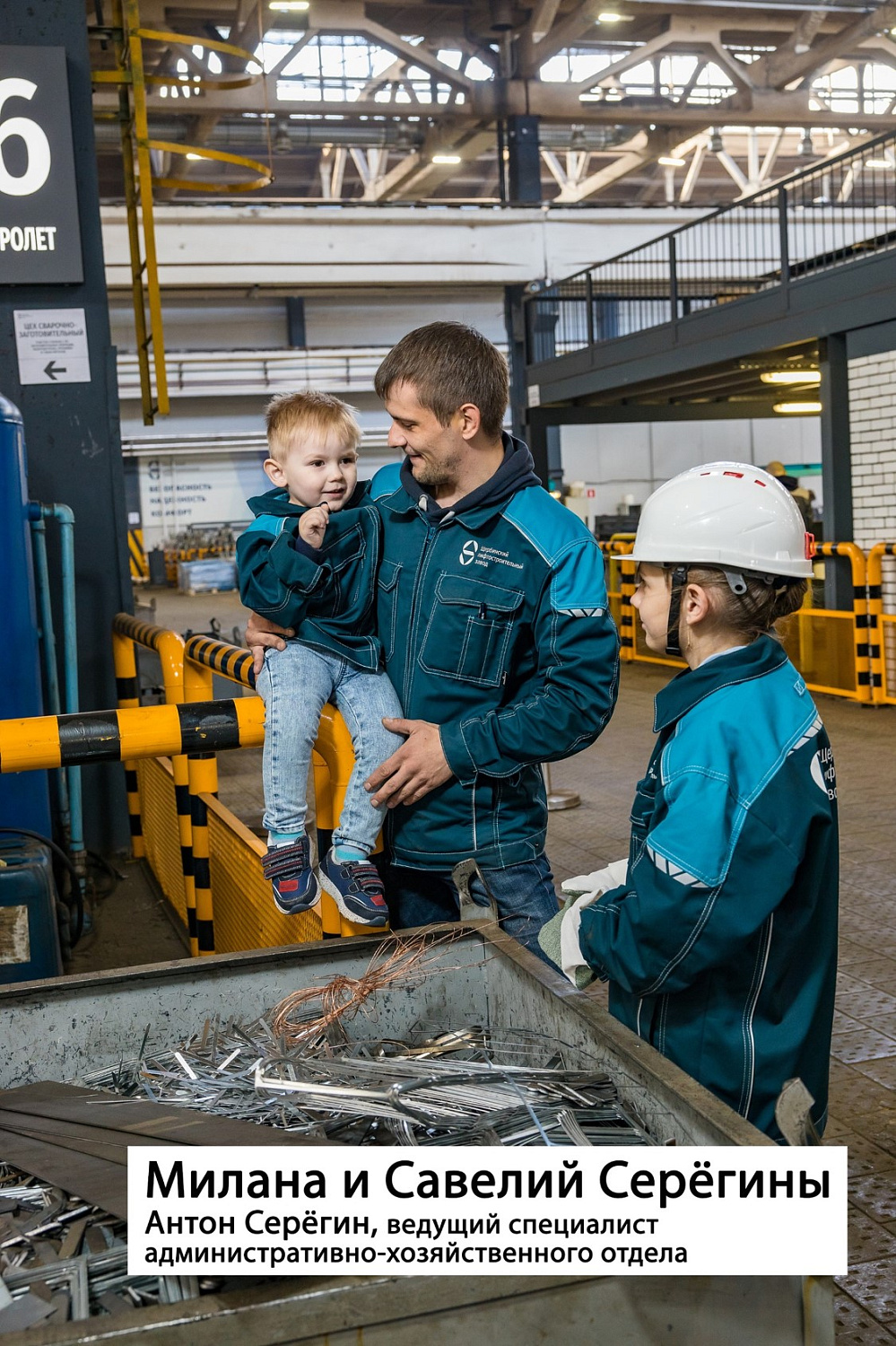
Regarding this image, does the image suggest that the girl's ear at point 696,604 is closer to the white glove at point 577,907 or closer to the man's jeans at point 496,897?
the white glove at point 577,907

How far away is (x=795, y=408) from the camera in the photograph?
63.6ft

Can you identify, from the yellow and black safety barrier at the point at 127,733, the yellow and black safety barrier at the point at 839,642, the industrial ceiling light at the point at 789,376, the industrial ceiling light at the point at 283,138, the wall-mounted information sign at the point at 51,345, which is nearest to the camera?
the yellow and black safety barrier at the point at 127,733

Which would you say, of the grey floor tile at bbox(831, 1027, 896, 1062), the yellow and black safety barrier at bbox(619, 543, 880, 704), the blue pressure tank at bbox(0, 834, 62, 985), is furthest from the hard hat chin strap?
the yellow and black safety barrier at bbox(619, 543, 880, 704)

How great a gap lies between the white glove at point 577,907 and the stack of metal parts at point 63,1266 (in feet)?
2.26

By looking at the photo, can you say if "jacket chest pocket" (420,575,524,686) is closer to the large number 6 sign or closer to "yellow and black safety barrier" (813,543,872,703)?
the large number 6 sign

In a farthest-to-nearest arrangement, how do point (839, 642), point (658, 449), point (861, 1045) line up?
point (658, 449) < point (839, 642) < point (861, 1045)

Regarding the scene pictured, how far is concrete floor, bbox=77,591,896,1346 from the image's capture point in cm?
275

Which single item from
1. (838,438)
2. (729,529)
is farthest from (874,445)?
(729,529)

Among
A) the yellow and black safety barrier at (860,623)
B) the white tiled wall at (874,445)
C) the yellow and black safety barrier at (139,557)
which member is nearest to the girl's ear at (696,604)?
the yellow and black safety barrier at (860,623)

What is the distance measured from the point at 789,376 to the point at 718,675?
15.2 m

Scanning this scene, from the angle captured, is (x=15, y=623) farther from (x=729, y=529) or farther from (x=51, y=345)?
(x=729, y=529)

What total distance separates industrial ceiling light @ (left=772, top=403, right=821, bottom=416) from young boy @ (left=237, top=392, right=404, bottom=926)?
18010mm

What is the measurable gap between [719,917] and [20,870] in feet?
7.76

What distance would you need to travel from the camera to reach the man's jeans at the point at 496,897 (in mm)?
2342
